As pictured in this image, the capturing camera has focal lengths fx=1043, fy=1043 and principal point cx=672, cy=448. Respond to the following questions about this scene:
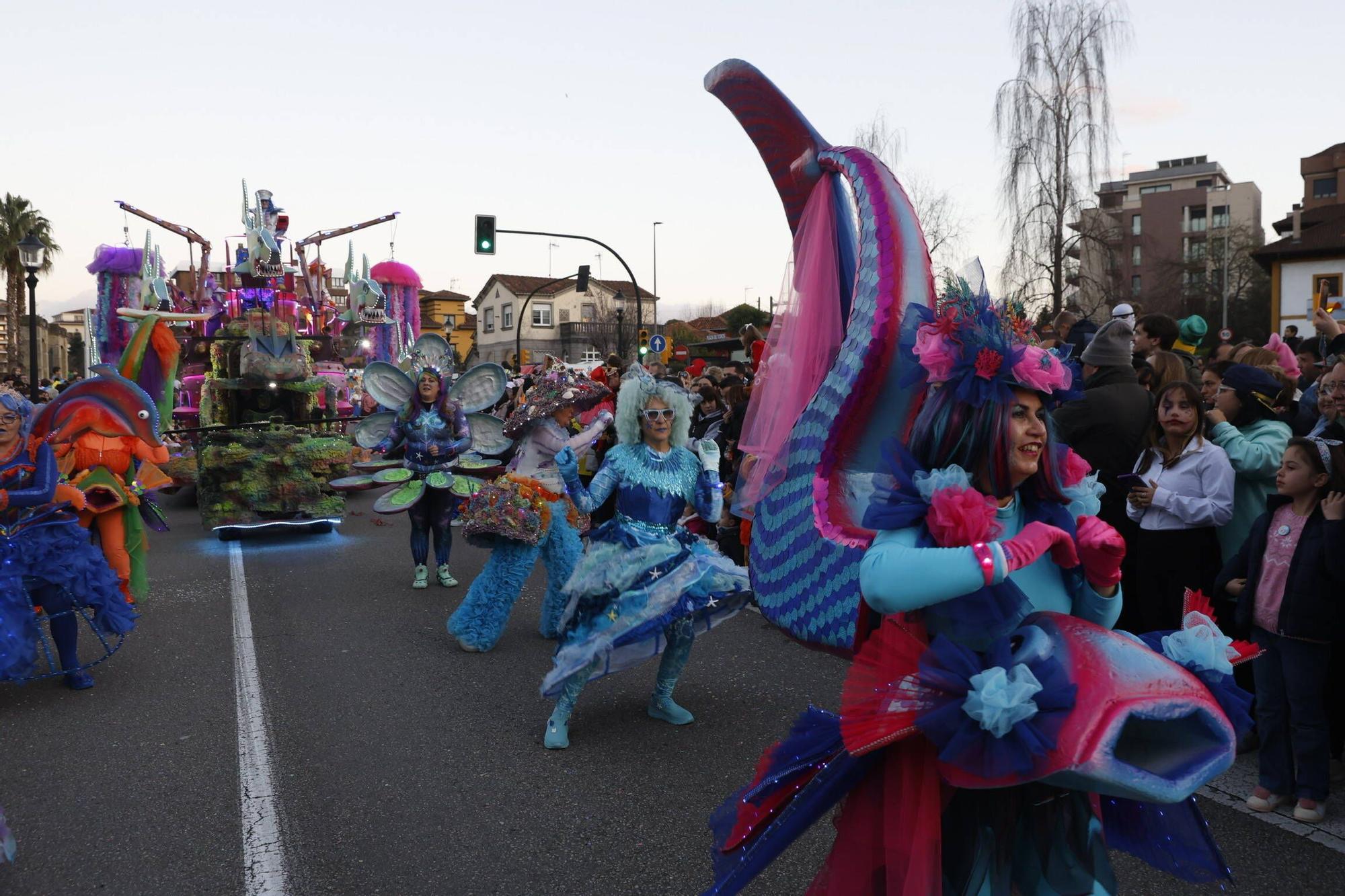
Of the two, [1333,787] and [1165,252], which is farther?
[1165,252]

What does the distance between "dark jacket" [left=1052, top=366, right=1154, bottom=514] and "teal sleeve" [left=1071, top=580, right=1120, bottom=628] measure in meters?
3.34

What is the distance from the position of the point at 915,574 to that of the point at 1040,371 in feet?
1.91

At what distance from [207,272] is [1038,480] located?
1647cm

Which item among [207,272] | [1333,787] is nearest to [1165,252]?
[207,272]

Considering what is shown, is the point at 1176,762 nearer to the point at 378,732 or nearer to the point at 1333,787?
the point at 1333,787

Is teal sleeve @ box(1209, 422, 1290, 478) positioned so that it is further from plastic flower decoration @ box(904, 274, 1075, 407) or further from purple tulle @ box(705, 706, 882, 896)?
purple tulle @ box(705, 706, 882, 896)

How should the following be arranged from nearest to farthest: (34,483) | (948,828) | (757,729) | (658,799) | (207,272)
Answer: (948,828)
(658,799)
(757,729)
(34,483)
(207,272)

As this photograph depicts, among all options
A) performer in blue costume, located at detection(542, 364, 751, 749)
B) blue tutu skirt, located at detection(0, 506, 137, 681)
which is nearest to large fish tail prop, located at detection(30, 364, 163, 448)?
blue tutu skirt, located at detection(0, 506, 137, 681)

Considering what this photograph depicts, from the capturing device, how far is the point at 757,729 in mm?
5129

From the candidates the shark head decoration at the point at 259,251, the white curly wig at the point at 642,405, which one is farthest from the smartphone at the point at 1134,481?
the shark head decoration at the point at 259,251

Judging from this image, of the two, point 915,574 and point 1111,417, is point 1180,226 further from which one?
point 915,574

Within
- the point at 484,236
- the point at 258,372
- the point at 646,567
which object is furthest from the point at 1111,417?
the point at 484,236

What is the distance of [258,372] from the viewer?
540 inches

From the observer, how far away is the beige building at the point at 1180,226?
51.6 m
